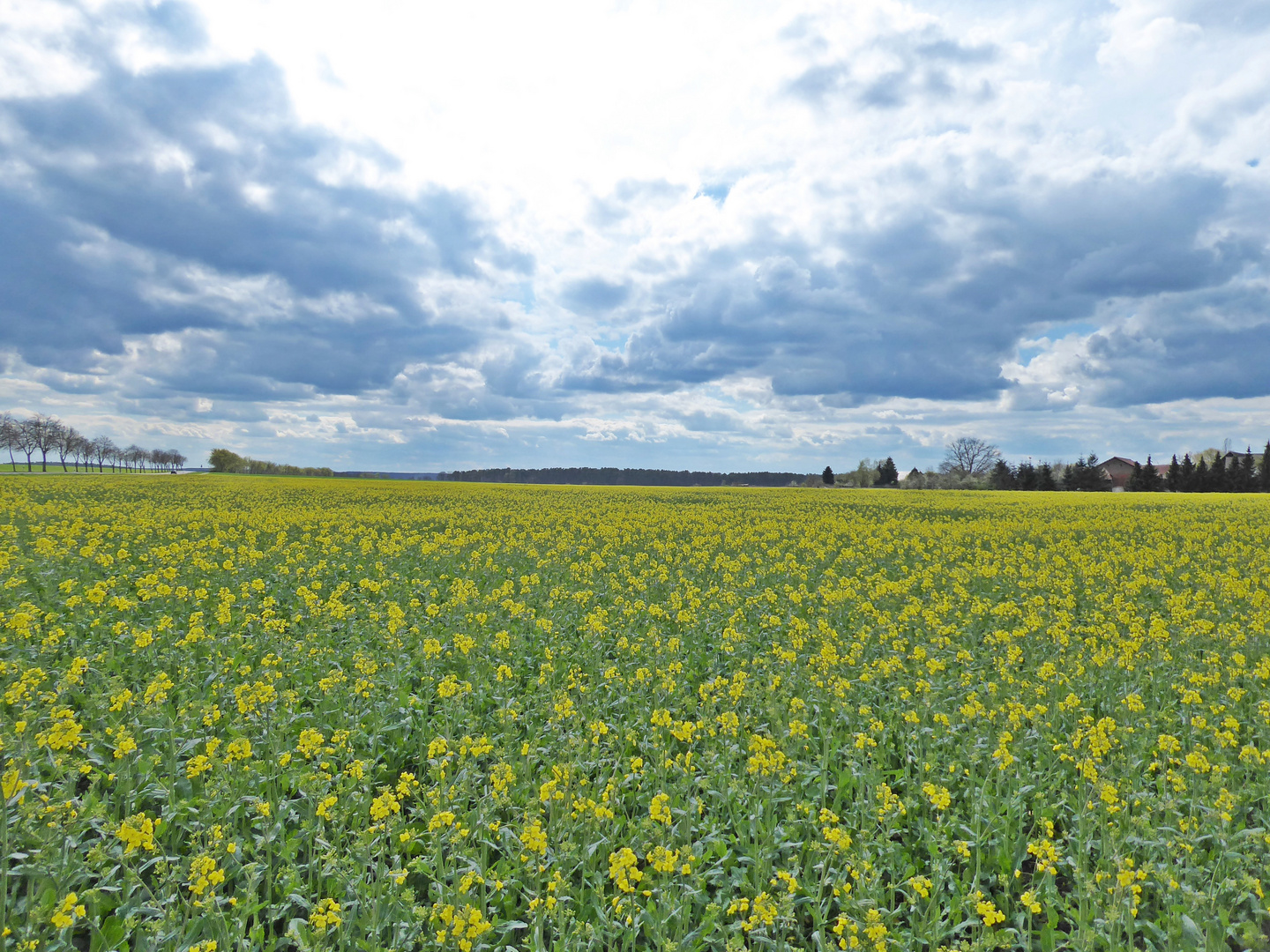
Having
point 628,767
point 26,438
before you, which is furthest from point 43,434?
point 628,767

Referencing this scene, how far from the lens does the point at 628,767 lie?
6.28 metres

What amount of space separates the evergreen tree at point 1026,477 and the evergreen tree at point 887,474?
23274 mm

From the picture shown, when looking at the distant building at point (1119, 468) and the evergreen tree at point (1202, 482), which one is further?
the distant building at point (1119, 468)

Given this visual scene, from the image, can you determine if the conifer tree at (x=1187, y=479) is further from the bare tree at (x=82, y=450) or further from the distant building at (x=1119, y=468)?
the bare tree at (x=82, y=450)

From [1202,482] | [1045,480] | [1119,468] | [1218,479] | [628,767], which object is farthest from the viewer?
[1119,468]

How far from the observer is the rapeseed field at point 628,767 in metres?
4.31

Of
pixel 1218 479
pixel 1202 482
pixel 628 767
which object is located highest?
pixel 1218 479

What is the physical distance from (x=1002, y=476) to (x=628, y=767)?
123 metres

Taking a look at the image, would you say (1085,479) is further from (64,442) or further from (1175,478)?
(64,442)

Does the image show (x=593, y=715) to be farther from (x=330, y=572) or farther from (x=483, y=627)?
(x=330, y=572)

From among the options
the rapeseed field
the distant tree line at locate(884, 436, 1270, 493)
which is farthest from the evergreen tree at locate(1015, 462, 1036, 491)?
the rapeseed field

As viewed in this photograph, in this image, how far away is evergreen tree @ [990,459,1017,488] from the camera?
10769 centimetres

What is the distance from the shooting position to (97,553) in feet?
47.2

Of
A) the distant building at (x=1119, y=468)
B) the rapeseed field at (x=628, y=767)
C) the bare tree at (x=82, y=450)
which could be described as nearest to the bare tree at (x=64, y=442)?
the bare tree at (x=82, y=450)
